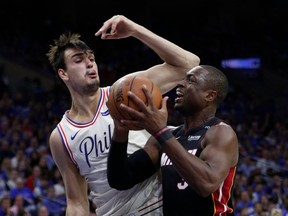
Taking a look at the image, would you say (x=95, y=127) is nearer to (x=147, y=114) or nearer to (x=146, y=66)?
(x=147, y=114)

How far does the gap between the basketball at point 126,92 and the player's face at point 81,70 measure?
3.23 ft

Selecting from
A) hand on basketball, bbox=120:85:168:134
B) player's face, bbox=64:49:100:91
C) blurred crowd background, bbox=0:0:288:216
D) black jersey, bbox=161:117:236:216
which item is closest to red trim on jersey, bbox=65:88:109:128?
player's face, bbox=64:49:100:91

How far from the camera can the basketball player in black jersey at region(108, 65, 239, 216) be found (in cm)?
312

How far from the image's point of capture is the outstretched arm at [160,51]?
3.95 metres

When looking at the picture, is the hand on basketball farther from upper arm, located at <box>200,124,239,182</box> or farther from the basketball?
upper arm, located at <box>200,124,239,182</box>

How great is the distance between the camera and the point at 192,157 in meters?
3.12

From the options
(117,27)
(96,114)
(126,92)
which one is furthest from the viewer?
(96,114)

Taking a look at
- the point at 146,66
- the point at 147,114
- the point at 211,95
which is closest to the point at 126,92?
the point at 147,114

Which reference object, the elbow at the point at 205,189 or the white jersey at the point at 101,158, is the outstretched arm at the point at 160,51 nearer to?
the white jersey at the point at 101,158

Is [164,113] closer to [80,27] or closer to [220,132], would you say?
[220,132]

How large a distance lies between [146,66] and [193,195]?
15.7 m

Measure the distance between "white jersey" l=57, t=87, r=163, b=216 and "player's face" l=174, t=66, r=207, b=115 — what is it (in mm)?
685

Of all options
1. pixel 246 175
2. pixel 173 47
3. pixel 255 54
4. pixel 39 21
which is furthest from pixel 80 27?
pixel 173 47

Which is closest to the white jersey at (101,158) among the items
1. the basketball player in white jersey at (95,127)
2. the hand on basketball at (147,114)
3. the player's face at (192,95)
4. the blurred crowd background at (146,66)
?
the basketball player in white jersey at (95,127)
